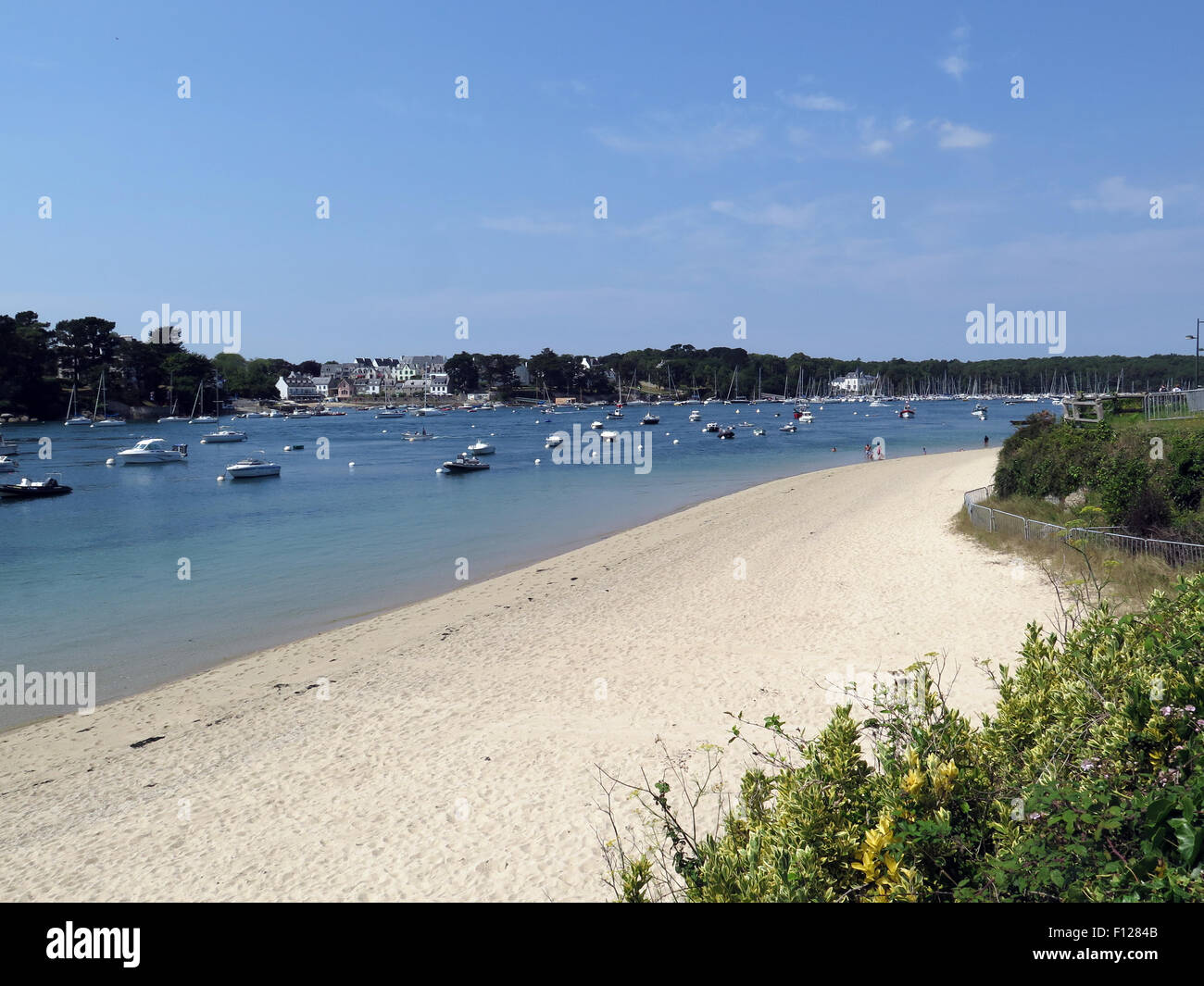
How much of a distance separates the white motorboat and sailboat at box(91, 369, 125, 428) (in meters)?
65.7

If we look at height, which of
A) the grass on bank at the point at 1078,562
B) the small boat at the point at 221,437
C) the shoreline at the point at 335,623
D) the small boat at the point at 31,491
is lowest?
the shoreline at the point at 335,623

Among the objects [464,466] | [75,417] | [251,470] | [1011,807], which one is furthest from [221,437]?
[1011,807]

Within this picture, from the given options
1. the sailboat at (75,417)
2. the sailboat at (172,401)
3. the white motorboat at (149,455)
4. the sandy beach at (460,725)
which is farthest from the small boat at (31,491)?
the sailboat at (172,401)

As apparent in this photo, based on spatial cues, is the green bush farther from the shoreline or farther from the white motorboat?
the white motorboat

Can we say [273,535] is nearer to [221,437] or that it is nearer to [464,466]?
[464,466]

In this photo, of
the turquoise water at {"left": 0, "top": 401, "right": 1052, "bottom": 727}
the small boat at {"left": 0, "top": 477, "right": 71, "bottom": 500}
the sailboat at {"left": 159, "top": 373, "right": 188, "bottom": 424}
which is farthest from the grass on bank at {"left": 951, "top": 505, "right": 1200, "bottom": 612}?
the sailboat at {"left": 159, "top": 373, "right": 188, "bottom": 424}

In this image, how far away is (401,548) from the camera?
2916cm

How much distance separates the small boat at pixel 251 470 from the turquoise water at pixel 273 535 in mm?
917

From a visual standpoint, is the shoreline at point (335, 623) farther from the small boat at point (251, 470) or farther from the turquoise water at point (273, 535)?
the small boat at point (251, 470)

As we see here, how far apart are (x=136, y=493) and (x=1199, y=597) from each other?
181 ft

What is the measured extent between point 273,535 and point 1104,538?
29.2 meters

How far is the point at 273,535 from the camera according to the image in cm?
3291

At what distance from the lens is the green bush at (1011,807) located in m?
2.94
